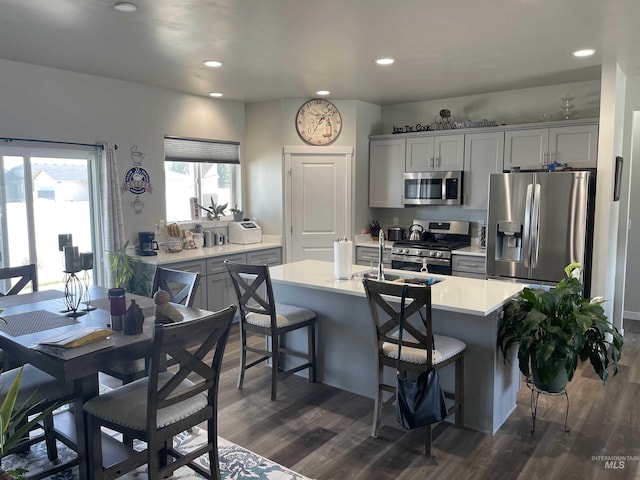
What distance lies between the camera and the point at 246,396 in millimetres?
3617

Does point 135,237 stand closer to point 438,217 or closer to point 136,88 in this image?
point 136,88

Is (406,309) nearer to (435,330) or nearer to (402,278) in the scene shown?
(435,330)

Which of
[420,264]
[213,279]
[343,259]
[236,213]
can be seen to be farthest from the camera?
[236,213]

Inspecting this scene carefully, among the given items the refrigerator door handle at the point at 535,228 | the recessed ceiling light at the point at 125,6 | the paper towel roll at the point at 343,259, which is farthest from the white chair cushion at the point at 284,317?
the refrigerator door handle at the point at 535,228

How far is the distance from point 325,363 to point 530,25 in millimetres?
2780

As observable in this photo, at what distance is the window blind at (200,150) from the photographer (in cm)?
541

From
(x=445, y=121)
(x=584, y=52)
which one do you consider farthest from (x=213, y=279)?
(x=584, y=52)

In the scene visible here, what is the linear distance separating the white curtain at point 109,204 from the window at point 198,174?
0.72m

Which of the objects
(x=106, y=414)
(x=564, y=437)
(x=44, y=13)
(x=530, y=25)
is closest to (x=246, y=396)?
(x=106, y=414)

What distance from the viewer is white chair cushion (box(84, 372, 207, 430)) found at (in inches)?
87.4

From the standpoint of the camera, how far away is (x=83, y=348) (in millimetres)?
2234

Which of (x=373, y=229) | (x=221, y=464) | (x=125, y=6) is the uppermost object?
(x=125, y=6)

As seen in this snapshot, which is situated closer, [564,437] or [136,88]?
[564,437]

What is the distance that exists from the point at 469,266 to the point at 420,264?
0.56 m
